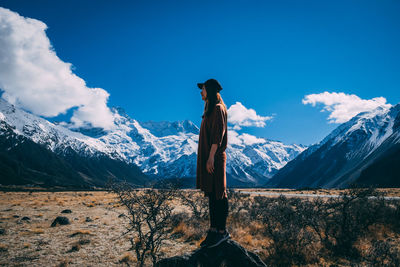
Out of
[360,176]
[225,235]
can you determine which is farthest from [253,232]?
[360,176]

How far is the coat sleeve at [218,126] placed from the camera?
460 cm

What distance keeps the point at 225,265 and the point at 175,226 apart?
753 cm

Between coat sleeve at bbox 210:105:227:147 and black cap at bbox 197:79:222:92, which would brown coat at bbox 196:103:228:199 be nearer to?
coat sleeve at bbox 210:105:227:147

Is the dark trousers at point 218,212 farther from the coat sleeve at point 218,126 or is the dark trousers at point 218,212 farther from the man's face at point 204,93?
the man's face at point 204,93

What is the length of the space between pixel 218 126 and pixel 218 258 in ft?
9.59

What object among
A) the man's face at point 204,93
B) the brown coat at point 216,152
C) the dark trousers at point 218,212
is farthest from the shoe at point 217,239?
the man's face at point 204,93

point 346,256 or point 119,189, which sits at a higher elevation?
point 119,189

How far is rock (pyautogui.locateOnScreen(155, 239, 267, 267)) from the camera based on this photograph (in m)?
4.68

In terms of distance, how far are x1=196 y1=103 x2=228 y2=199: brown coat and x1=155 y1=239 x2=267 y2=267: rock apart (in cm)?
130

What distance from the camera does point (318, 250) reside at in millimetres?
7094

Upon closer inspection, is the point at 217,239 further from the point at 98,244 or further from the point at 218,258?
the point at 98,244

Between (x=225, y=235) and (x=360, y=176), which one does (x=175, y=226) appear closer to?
(x=225, y=235)

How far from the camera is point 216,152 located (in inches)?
186

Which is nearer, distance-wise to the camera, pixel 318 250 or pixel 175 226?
pixel 318 250
